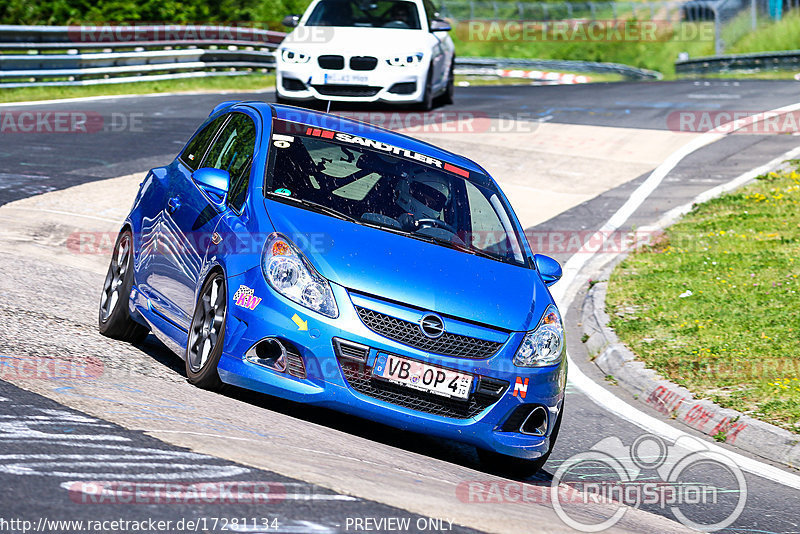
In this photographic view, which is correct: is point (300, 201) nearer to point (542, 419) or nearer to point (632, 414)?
point (542, 419)

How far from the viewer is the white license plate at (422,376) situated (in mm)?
5832

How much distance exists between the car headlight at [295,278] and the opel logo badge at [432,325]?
0.44 metres

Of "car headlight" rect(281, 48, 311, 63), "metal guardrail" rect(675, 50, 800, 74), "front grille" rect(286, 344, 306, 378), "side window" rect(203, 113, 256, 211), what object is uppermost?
"side window" rect(203, 113, 256, 211)

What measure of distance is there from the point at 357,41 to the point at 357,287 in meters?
13.4

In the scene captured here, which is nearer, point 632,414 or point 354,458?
point 354,458

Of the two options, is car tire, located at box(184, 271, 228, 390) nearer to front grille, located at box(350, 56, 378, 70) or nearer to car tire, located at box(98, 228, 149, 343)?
car tire, located at box(98, 228, 149, 343)

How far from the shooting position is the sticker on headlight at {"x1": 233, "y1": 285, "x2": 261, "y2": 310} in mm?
5973

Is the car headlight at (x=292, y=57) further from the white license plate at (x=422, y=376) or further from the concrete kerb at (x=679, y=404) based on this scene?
the white license plate at (x=422, y=376)

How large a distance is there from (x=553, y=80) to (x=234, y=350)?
124 feet

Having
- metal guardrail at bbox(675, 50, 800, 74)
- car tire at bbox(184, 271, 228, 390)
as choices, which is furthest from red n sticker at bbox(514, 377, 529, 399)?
metal guardrail at bbox(675, 50, 800, 74)

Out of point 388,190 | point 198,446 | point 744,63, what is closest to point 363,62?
point 388,190

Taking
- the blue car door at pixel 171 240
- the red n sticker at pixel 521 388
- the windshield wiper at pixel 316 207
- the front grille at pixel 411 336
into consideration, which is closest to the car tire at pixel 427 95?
the blue car door at pixel 171 240

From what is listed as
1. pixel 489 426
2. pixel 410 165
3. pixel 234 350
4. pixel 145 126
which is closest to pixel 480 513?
pixel 489 426

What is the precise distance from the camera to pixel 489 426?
6.04 meters
